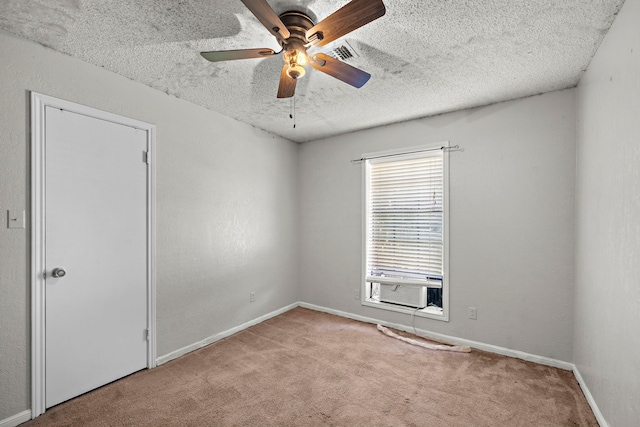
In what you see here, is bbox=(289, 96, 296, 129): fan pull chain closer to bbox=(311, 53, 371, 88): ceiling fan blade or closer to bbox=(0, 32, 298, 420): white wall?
bbox=(0, 32, 298, 420): white wall

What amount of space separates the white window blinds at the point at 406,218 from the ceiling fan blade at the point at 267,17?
2.33 meters

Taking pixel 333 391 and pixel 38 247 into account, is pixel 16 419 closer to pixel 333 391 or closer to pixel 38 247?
pixel 38 247

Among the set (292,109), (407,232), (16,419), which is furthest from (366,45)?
(16,419)

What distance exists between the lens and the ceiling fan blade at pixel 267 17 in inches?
52.5

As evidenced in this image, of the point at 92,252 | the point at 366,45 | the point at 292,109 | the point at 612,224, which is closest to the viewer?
the point at 612,224

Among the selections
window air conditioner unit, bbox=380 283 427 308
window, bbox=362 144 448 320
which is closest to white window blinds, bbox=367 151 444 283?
window, bbox=362 144 448 320

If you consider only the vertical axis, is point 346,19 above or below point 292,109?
below

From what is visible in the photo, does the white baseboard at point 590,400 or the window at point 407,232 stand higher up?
the window at point 407,232

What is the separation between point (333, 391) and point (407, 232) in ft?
6.51

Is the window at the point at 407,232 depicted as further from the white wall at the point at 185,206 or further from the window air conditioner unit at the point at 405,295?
the white wall at the point at 185,206

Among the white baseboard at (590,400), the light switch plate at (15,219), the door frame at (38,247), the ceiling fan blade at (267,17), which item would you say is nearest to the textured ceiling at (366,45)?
the ceiling fan blade at (267,17)

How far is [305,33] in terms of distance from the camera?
1632mm

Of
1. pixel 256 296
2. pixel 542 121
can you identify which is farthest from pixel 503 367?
pixel 256 296

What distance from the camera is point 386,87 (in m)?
2.64
